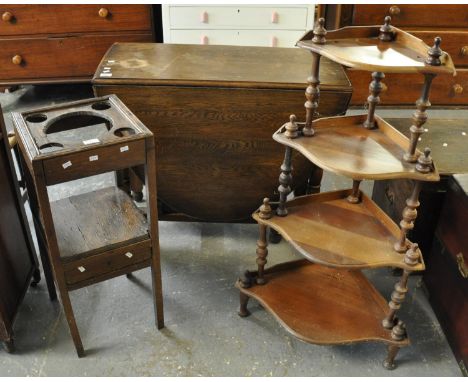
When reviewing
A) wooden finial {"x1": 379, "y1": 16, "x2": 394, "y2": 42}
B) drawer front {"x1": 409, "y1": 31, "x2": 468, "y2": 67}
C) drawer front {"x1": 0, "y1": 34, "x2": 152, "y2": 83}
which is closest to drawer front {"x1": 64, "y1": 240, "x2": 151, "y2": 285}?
wooden finial {"x1": 379, "y1": 16, "x2": 394, "y2": 42}

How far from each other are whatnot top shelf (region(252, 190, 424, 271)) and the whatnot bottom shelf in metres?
0.20

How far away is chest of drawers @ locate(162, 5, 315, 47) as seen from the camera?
2971 mm

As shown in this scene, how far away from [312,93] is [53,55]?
233 centimetres

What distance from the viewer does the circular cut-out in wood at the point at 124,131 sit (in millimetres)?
1443

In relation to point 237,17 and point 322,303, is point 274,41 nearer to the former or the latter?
point 237,17

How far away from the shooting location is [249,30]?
306 centimetres

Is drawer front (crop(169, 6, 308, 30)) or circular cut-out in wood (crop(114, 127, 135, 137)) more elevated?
drawer front (crop(169, 6, 308, 30))

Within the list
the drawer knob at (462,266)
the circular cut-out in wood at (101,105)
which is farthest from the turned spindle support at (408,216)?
the circular cut-out in wood at (101,105)

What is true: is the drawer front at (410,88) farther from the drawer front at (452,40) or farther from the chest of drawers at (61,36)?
the chest of drawers at (61,36)

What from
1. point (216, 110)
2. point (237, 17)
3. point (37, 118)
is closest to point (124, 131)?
point (37, 118)

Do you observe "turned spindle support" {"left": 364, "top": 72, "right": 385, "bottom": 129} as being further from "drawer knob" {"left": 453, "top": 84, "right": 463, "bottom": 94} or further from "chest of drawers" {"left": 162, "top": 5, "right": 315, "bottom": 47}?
"drawer knob" {"left": 453, "top": 84, "right": 463, "bottom": 94}

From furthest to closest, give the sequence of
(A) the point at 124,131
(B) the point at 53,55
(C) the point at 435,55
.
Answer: (B) the point at 53,55
(A) the point at 124,131
(C) the point at 435,55

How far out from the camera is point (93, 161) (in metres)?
1.36
